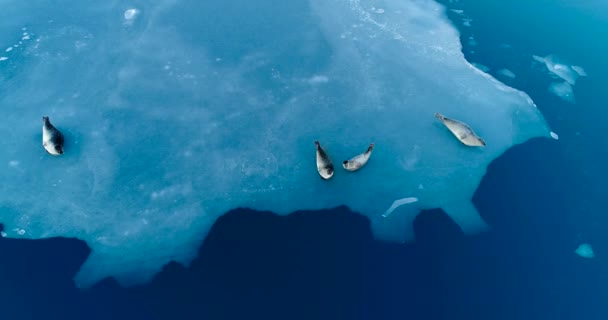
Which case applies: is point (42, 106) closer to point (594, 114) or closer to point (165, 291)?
point (165, 291)

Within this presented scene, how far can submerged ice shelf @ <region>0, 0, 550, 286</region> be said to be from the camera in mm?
10672

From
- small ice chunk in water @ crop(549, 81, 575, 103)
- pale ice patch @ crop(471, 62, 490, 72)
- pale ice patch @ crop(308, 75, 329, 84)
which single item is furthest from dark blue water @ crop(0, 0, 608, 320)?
pale ice patch @ crop(308, 75, 329, 84)

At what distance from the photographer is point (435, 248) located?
10.2m

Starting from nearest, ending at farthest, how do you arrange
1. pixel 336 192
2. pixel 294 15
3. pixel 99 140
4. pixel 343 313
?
pixel 343 313 < pixel 336 192 < pixel 99 140 < pixel 294 15

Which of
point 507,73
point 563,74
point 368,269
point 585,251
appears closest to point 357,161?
point 368,269

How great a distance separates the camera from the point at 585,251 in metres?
10.5

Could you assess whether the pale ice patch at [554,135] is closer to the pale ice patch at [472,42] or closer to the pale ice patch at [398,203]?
the pale ice patch at [472,42]

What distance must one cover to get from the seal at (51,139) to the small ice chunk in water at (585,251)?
13751mm

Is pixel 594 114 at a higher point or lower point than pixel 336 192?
higher

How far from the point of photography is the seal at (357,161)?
37.1 ft

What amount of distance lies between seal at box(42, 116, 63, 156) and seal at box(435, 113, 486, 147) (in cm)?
1096

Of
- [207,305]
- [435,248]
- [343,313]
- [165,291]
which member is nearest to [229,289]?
[207,305]

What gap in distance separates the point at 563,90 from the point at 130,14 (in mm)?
15804

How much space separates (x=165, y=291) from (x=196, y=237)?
1433mm
